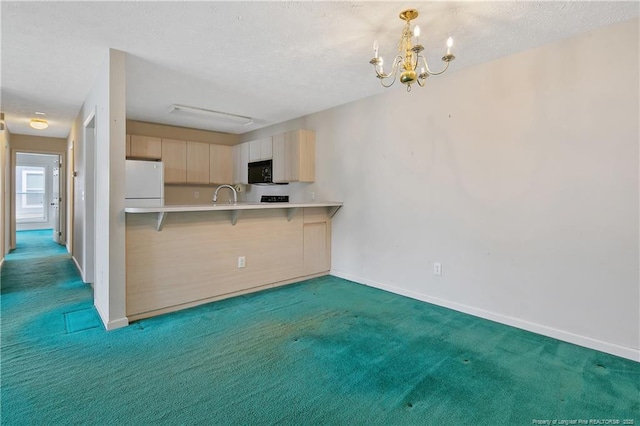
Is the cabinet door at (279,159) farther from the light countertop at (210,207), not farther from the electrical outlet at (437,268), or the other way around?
the electrical outlet at (437,268)

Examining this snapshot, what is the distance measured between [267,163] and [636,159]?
169 inches

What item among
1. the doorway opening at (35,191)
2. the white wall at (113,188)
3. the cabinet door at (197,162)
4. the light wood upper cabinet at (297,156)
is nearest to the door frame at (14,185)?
the cabinet door at (197,162)

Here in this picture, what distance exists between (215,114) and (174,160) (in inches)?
48.9

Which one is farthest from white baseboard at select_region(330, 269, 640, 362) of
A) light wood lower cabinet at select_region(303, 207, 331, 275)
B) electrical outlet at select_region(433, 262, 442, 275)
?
light wood lower cabinet at select_region(303, 207, 331, 275)

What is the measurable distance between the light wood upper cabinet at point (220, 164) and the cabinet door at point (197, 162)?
0.09 meters

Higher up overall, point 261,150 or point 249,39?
point 249,39

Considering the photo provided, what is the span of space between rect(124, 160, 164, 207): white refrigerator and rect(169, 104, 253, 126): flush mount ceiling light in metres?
0.91

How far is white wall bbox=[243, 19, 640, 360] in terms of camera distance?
2.27 m

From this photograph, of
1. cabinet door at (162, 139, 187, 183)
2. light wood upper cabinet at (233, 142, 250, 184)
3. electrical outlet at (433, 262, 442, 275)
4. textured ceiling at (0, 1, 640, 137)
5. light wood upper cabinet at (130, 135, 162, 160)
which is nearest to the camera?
textured ceiling at (0, 1, 640, 137)

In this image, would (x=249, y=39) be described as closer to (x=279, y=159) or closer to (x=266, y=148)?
(x=279, y=159)

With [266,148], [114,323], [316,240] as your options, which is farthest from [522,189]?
[266,148]

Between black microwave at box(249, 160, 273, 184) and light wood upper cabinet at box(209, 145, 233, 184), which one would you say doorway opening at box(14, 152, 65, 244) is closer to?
light wood upper cabinet at box(209, 145, 233, 184)

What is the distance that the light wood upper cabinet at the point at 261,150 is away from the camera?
521 cm

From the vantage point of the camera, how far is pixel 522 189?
270cm
